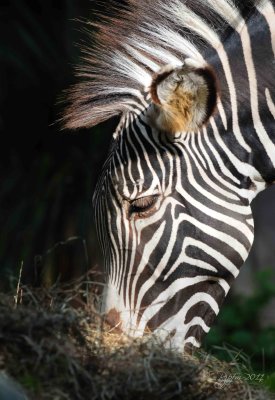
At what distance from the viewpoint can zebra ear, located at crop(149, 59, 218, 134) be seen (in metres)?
5.03

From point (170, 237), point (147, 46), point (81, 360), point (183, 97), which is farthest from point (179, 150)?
point (81, 360)

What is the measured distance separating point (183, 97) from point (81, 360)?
1794 millimetres

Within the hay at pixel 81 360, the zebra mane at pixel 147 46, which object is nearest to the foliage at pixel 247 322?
the zebra mane at pixel 147 46

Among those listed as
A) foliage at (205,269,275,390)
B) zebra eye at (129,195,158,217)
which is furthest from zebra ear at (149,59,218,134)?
foliage at (205,269,275,390)

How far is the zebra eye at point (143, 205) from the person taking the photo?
5.08 metres

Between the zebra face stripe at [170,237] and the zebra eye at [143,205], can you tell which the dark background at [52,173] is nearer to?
the zebra face stripe at [170,237]

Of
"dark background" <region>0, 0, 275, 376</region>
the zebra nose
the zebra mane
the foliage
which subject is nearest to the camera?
the zebra nose

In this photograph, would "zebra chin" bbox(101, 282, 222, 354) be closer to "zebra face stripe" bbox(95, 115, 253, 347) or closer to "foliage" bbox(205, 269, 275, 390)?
"zebra face stripe" bbox(95, 115, 253, 347)

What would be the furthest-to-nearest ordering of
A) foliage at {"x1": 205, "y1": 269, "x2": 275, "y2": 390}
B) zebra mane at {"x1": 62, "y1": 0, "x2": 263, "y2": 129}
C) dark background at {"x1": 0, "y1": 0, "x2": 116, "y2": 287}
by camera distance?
1. dark background at {"x1": 0, "y1": 0, "x2": 116, "y2": 287}
2. foliage at {"x1": 205, "y1": 269, "x2": 275, "y2": 390}
3. zebra mane at {"x1": 62, "y1": 0, "x2": 263, "y2": 129}

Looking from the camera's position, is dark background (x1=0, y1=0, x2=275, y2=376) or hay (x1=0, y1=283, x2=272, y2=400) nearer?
hay (x1=0, y1=283, x2=272, y2=400)

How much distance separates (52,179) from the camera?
1074 centimetres

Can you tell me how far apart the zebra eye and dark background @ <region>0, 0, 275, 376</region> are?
4959 mm

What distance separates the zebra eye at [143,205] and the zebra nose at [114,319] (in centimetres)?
50

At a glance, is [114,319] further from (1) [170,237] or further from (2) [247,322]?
(2) [247,322]
